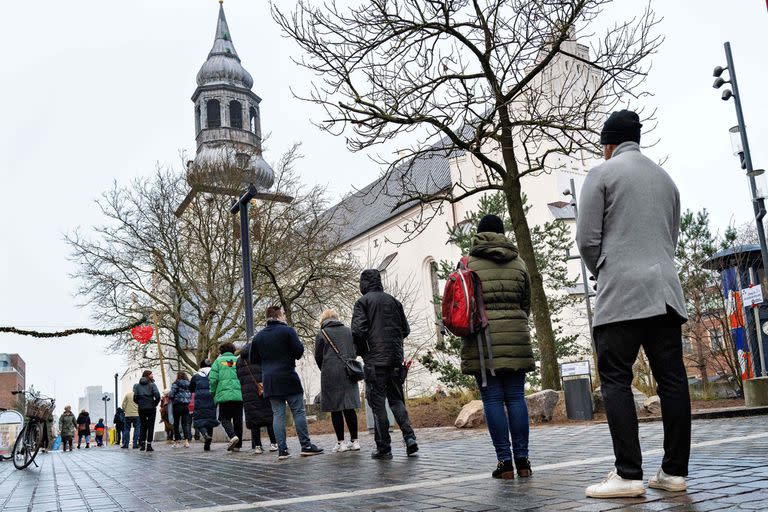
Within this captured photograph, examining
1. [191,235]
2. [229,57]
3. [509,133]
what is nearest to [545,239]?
[191,235]

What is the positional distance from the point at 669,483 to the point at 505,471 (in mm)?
1555

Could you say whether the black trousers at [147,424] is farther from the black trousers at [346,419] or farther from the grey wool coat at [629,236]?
the grey wool coat at [629,236]

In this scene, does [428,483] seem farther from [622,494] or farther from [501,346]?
[622,494]

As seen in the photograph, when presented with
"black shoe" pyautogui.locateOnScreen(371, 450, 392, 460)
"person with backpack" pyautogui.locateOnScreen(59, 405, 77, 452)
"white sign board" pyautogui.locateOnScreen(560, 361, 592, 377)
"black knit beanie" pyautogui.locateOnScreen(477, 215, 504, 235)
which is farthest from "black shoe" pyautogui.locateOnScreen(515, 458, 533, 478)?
"person with backpack" pyautogui.locateOnScreen(59, 405, 77, 452)

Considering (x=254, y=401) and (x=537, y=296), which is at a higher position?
(x=537, y=296)

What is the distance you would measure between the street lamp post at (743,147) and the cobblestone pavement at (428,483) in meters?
5.57

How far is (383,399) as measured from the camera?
836cm

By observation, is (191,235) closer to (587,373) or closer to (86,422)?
(86,422)

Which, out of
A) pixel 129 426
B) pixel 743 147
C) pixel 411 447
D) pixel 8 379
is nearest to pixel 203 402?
pixel 129 426

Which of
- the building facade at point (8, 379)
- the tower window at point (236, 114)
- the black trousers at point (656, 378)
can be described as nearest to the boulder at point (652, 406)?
the black trousers at point (656, 378)

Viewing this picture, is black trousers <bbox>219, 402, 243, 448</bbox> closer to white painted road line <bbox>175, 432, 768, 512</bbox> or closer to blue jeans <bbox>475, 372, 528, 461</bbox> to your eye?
white painted road line <bbox>175, 432, 768, 512</bbox>

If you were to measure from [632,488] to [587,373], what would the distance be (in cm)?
1041

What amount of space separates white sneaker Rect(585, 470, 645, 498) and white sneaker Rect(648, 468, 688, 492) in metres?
0.19

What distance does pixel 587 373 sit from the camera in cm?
1412
